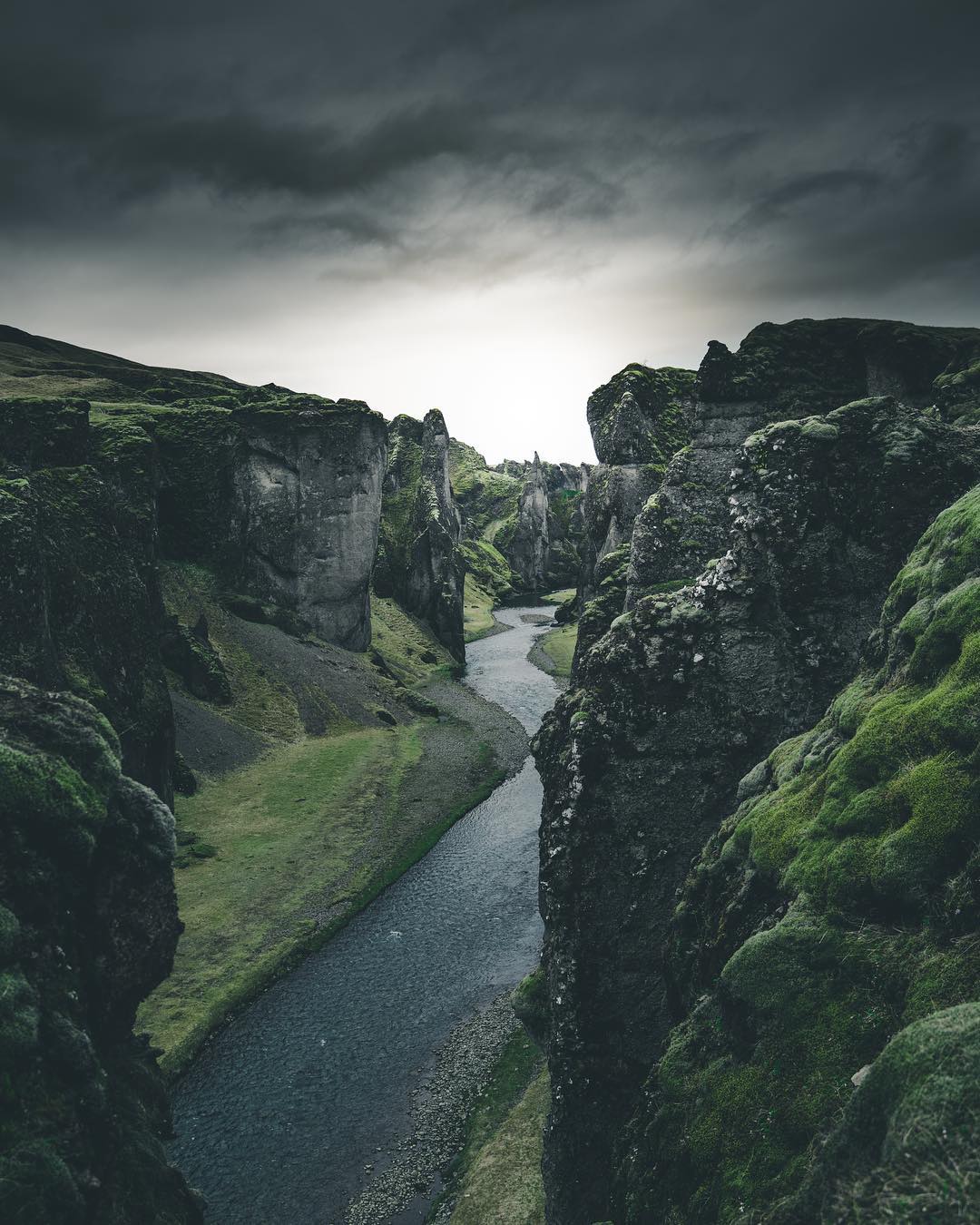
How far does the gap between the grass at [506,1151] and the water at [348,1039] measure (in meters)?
3.56

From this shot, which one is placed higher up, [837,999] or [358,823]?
[837,999]

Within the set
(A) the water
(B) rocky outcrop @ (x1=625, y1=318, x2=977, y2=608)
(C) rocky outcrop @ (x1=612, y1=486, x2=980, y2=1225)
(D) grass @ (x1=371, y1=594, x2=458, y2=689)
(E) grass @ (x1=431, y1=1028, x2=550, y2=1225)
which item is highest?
(B) rocky outcrop @ (x1=625, y1=318, x2=977, y2=608)

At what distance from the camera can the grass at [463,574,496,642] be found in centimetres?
14723

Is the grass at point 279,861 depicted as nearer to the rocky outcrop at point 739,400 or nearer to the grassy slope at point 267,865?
the grassy slope at point 267,865

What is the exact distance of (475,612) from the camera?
6560 inches

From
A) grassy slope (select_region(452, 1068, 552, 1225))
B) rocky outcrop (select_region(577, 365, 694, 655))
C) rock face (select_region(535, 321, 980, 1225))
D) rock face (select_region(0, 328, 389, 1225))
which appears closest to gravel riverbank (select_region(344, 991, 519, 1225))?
grassy slope (select_region(452, 1068, 552, 1225))

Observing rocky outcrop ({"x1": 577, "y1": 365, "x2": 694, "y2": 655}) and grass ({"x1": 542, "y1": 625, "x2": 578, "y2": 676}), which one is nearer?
rocky outcrop ({"x1": 577, "y1": 365, "x2": 694, "y2": 655})

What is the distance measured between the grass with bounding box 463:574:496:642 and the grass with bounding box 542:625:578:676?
49.0 ft

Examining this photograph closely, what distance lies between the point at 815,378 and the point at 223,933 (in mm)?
44224

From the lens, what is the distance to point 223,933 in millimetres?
41250

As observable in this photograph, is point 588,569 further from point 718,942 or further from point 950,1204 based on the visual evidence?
point 950,1204

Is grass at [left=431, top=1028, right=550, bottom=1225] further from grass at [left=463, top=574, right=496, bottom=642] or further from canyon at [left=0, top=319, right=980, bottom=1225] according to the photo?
grass at [left=463, top=574, right=496, bottom=642]

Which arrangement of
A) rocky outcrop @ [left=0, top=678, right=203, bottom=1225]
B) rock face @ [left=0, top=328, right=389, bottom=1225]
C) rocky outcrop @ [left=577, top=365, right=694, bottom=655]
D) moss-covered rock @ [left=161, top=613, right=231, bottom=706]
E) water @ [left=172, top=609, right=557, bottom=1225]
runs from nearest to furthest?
rocky outcrop @ [left=0, top=678, right=203, bottom=1225], rock face @ [left=0, top=328, right=389, bottom=1225], water @ [left=172, top=609, right=557, bottom=1225], rocky outcrop @ [left=577, top=365, right=694, bottom=655], moss-covered rock @ [left=161, top=613, right=231, bottom=706]

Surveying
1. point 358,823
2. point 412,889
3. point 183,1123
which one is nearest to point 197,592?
point 358,823
